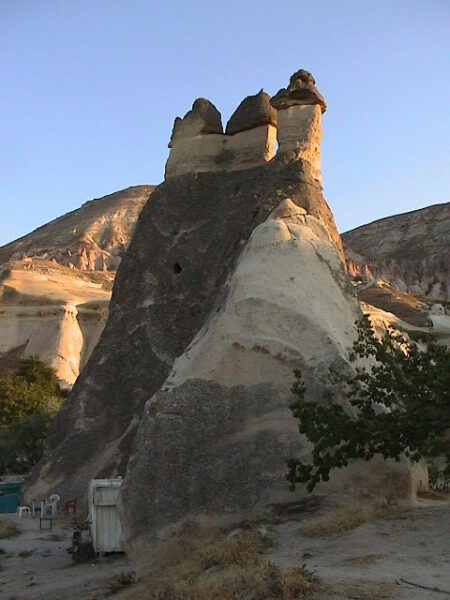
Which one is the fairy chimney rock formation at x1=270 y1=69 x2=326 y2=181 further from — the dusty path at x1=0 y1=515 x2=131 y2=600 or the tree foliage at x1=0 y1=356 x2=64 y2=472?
the tree foliage at x1=0 y1=356 x2=64 y2=472

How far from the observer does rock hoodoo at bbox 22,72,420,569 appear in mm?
10547

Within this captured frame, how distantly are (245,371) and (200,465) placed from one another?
5.15 ft

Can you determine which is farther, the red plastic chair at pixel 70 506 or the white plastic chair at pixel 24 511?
the white plastic chair at pixel 24 511

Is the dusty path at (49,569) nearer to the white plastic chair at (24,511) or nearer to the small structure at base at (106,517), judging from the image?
the small structure at base at (106,517)

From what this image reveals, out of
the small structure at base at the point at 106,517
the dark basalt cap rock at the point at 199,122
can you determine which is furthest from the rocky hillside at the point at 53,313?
the small structure at base at the point at 106,517

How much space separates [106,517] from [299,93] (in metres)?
10.2

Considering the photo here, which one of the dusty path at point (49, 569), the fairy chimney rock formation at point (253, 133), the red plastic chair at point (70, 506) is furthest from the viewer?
the fairy chimney rock formation at point (253, 133)

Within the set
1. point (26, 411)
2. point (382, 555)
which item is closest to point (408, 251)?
point (26, 411)

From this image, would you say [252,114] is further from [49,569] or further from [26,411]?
[26,411]

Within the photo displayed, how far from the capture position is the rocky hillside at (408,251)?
8956 centimetres

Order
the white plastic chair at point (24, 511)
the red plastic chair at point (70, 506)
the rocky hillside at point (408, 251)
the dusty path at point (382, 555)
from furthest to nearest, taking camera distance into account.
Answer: the rocky hillside at point (408, 251) → the white plastic chair at point (24, 511) → the red plastic chair at point (70, 506) → the dusty path at point (382, 555)

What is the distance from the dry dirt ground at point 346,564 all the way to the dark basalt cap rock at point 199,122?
1104 centimetres

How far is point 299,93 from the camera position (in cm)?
1772

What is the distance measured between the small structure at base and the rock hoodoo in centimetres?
83
